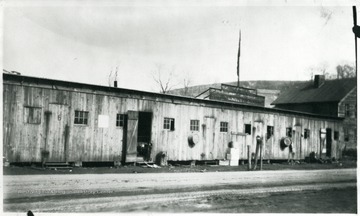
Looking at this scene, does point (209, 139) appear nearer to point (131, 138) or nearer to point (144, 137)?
→ point (144, 137)

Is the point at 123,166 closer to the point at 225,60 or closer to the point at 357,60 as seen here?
the point at 225,60

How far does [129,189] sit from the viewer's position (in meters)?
10.6

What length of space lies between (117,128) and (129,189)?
755cm

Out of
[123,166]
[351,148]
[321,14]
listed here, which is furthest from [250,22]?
[351,148]

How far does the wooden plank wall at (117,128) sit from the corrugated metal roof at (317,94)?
30.6ft

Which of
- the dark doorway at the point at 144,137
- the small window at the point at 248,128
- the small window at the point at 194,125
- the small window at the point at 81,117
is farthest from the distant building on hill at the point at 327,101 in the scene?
the small window at the point at 81,117

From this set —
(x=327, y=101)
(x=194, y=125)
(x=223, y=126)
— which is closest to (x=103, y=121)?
(x=194, y=125)

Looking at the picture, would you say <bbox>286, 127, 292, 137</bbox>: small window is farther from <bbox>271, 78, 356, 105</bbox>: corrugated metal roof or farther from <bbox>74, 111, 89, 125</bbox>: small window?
<bbox>74, 111, 89, 125</bbox>: small window

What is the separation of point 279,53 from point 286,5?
7.48ft

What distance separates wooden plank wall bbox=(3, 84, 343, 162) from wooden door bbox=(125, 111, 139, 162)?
0.34 m

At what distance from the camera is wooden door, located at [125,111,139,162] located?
59.2 ft

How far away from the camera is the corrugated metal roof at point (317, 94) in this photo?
33.8 metres

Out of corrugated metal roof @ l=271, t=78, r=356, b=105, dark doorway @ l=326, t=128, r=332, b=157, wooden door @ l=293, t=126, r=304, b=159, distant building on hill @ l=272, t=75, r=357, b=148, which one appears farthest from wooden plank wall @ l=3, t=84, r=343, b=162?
corrugated metal roof @ l=271, t=78, r=356, b=105

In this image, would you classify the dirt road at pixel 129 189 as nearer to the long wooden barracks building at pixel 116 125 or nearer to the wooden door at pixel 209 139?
the long wooden barracks building at pixel 116 125
